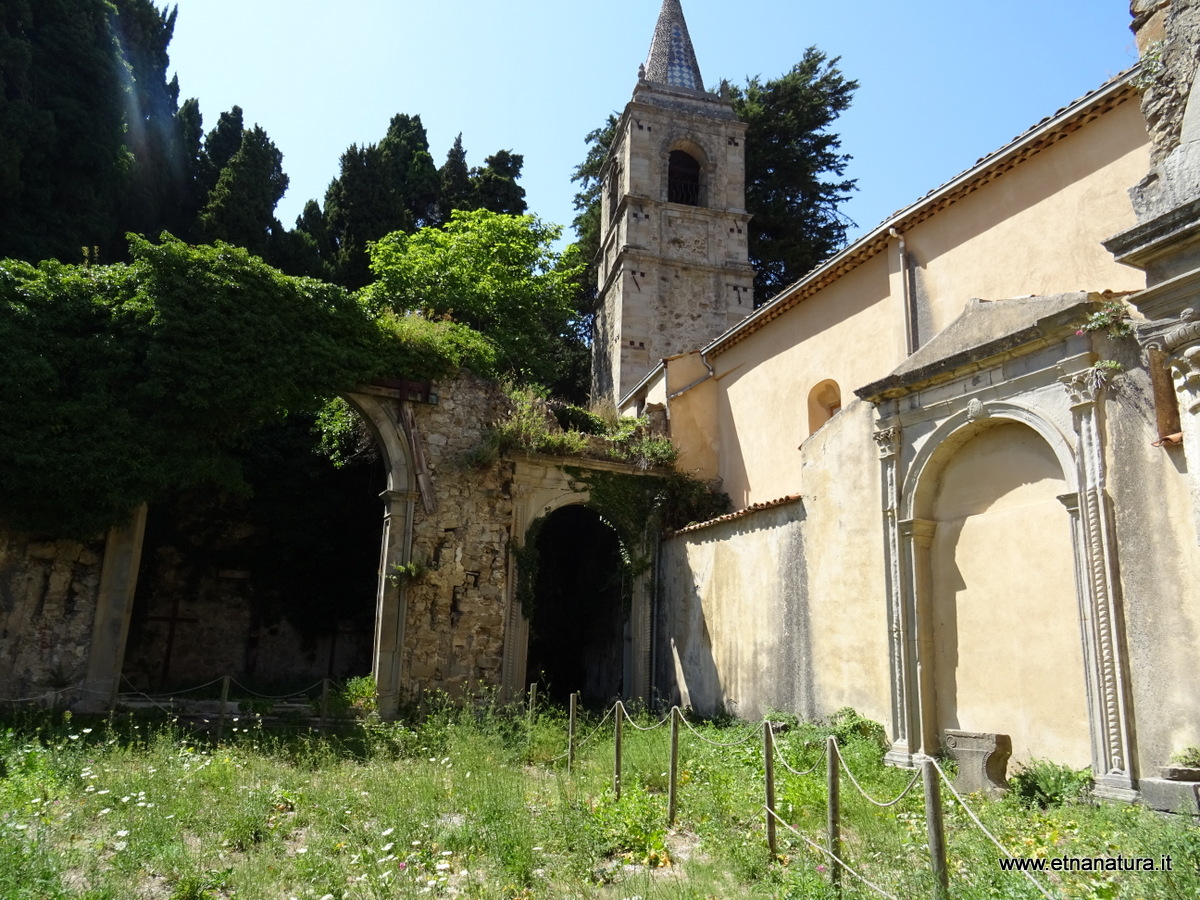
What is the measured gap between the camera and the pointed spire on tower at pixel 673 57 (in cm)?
2783

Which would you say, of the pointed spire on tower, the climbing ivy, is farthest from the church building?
the pointed spire on tower

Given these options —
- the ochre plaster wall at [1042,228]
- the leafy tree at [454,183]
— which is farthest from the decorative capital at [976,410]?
the leafy tree at [454,183]

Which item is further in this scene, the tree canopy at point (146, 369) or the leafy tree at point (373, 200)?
the leafy tree at point (373, 200)

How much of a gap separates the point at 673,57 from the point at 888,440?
22508 mm

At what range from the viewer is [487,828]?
6.83 metres

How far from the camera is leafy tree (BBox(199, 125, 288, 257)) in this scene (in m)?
25.7

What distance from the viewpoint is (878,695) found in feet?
31.5

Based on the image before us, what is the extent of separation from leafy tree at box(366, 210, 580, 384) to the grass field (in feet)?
47.2

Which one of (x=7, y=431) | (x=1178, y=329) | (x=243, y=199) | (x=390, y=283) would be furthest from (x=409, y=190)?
(x=1178, y=329)

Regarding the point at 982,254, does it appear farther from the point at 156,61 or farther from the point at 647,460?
the point at 156,61

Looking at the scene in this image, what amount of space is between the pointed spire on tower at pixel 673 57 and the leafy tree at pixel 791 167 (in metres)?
2.09

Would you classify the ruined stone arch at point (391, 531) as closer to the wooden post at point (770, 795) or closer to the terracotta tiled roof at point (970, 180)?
the terracotta tiled roof at point (970, 180)

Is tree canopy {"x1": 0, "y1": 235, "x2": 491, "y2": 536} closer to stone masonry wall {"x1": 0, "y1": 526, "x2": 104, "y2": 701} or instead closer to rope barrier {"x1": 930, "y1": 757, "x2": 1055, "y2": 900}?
stone masonry wall {"x1": 0, "y1": 526, "x2": 104, "y2": 701}

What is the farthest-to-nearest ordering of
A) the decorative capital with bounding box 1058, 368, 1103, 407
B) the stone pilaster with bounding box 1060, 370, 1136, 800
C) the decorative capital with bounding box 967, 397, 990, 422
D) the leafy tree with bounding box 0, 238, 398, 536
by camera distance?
the leafy tree with bounding box 0, 238, 398, 536
the decorative capital with bounding box 967, 397, 990, 422
the decorative capital with bounding box 1058, 368, 1103, 407
the stone pilaster with bounding box 1060, 370, 1136, 800
